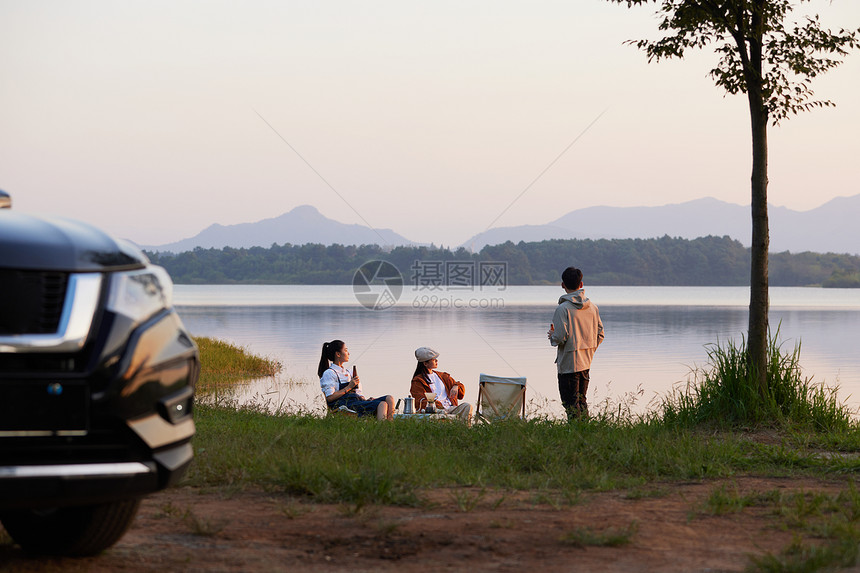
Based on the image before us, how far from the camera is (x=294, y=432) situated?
7.65m

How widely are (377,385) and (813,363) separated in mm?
13042

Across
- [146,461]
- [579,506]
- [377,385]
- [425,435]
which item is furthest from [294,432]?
[377,385]

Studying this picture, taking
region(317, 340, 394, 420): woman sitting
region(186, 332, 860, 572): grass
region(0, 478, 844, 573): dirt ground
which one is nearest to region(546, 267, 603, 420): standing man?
region(186, 332, 860, 572): grass

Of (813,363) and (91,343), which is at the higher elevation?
(91,343)

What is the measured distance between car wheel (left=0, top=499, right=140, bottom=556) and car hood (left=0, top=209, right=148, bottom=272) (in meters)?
1.09

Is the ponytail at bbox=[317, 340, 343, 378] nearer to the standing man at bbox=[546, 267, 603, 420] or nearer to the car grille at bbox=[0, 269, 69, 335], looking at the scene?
the standing man at bbox=[546, 267, 603, 420]

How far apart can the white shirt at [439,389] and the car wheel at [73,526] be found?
6.82m

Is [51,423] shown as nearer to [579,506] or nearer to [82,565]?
Answer: [82,565]

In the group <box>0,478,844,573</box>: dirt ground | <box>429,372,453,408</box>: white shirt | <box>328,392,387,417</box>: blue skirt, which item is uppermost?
<box>0,478,844,573</box>: dirt ground

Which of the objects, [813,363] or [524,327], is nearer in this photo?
[813,363]

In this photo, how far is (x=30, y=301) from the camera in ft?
10.1

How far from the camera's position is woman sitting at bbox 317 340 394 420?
10.3 metres

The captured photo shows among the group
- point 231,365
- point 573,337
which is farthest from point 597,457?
point 231,365

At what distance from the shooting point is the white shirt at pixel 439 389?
34.8 feet
